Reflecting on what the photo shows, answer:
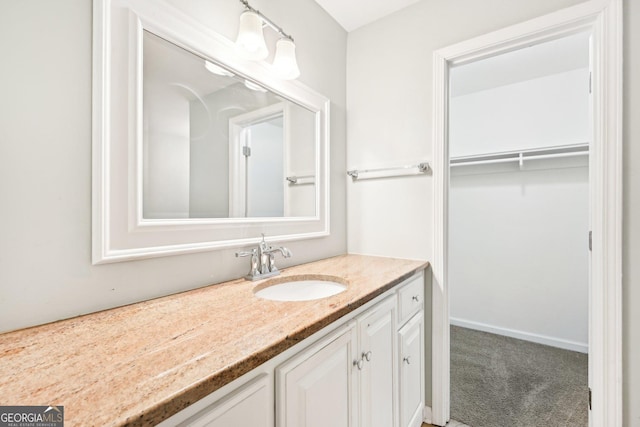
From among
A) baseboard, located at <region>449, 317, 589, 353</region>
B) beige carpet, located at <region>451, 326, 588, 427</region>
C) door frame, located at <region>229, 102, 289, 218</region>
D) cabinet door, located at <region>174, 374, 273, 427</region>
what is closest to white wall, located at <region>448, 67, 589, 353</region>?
baseboard, located at <region>449, 317, 589, 353</region>

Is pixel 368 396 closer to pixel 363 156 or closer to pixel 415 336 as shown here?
pixel 415 336

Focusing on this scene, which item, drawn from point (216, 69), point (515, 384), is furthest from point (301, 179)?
point (515, 384)

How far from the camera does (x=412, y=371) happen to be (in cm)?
142

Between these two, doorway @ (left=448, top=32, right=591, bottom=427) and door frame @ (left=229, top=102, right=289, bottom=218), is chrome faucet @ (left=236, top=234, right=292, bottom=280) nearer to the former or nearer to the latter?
door frame @ (left=229, top=102, right=289, bottom=218)

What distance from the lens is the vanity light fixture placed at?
115 centimetres

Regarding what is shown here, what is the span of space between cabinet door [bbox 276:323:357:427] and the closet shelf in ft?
7.60

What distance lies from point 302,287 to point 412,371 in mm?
714

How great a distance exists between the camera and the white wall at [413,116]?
1192 mm

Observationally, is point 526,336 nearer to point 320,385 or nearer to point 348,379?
point 348,379

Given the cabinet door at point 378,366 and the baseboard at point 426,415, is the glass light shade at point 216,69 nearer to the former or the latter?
the cabinet door at point 378,366

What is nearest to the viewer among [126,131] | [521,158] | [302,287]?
[126,131]

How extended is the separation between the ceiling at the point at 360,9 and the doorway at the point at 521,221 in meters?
0.87

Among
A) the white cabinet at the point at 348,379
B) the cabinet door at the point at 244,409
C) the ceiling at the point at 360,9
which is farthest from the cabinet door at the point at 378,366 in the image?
the ceiling at the point at 360,9

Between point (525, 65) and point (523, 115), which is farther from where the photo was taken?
point (523, 115)
